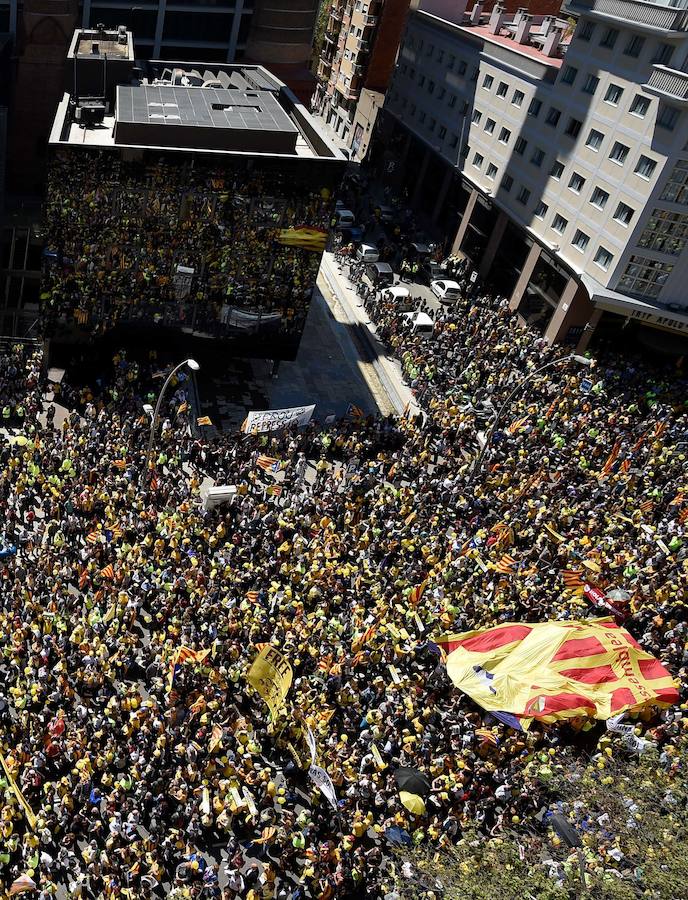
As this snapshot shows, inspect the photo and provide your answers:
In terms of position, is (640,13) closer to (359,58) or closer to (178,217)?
(178,217)

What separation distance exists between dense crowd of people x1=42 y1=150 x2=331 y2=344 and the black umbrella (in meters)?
25.4

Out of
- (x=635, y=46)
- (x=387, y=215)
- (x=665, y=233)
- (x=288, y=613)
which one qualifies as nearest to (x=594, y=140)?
(x=635, y=46)

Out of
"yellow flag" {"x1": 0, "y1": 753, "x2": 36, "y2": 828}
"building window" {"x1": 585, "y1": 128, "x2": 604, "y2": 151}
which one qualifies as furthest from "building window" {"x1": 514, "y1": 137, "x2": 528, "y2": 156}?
"yellow flag" {"x1": 0, "y1": 753, "x2": 36, "y2": 828}

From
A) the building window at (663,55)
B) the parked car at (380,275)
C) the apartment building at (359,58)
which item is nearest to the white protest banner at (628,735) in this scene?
the building window at (663,55)

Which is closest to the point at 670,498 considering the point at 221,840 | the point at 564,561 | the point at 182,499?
the point at 564,561

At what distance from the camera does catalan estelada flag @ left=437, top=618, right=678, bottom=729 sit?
85.9ft

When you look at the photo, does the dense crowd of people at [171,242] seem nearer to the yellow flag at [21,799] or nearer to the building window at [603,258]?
the building window at [603,258]

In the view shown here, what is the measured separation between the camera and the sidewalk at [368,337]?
47.4 meters

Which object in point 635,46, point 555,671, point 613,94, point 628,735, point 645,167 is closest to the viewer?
point 628,735

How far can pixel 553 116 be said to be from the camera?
2199 inches

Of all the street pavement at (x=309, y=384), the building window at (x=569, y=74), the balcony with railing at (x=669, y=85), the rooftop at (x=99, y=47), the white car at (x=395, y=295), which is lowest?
the street pavement at (x=309, y=384)

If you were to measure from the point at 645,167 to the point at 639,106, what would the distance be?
11.9ft

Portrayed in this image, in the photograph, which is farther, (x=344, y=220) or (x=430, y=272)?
(x=344, y=220)

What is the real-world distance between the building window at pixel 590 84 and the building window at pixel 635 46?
2856 mm
